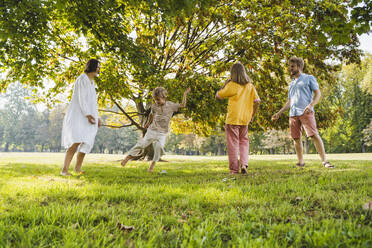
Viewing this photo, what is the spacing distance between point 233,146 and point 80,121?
3.38 m

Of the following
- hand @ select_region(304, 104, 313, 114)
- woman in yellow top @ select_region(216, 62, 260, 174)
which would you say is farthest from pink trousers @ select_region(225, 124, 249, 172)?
hand @ select_region(304, 104, 313, 114)

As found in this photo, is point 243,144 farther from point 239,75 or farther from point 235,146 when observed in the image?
point 239,75

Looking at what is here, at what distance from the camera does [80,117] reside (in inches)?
194

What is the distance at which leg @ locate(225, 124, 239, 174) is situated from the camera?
5.14m

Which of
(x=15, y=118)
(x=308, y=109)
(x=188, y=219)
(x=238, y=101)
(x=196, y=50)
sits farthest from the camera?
(x=15, y=118)

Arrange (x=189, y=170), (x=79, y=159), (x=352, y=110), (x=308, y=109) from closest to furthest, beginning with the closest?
1. (x=79, y=159)
2. (x=308, y=109)
3. (x=189, y=170)
4. (x=352, y=110)

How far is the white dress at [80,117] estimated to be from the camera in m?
4.84

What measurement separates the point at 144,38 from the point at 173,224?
9471mm

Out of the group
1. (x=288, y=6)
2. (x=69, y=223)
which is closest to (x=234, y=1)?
(x=288, y=6)

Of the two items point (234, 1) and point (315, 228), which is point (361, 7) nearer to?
point (315, 228)

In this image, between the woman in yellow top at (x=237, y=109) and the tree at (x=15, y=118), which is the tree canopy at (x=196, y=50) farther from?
the tree at (x=15, y=118)

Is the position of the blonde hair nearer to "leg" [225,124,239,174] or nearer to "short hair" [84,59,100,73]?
"leg" [225,124,239,174]

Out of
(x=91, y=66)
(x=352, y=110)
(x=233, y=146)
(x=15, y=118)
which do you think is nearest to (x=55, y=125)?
(x=15, y=118)

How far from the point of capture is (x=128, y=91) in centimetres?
930
